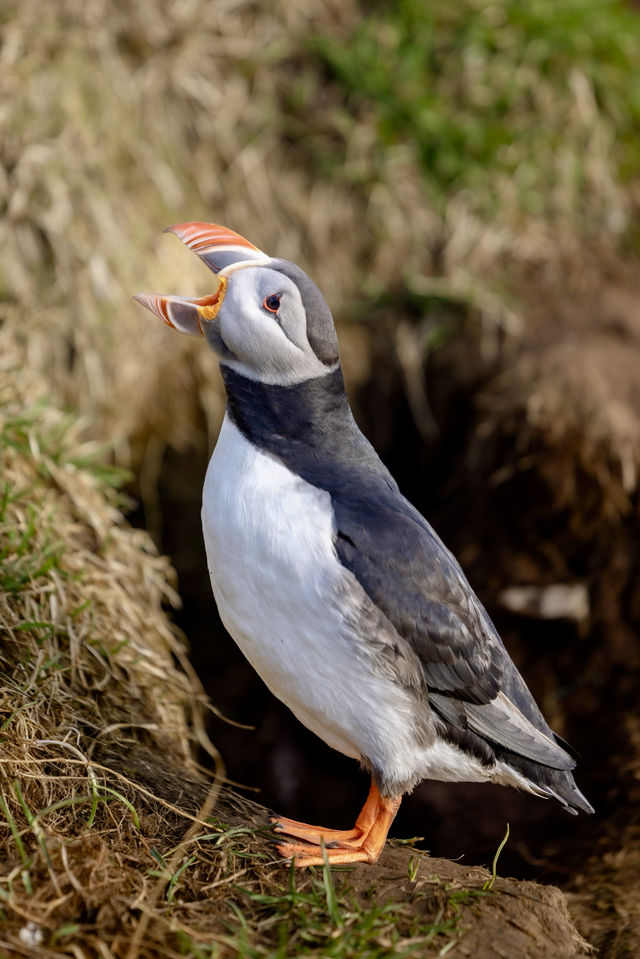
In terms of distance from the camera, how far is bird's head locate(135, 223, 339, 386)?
8.60 feet

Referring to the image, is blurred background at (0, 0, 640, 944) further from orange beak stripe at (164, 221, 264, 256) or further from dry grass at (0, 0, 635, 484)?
orange beak stripe at (164, 221, 264, 256)

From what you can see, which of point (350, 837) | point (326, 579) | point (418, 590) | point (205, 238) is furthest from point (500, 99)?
point (350, 837)

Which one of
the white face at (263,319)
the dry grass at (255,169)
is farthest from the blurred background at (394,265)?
the white face at (263,319)

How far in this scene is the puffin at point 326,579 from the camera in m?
2.56

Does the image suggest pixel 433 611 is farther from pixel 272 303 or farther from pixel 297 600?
pixel 272 303

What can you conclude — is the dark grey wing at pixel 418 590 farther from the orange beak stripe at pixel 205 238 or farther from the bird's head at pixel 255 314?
the orange beak stripe at pixel 205 238

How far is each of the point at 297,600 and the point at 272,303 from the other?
0.79 metres

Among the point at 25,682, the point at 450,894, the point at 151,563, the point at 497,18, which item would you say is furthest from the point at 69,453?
the point at 497,18

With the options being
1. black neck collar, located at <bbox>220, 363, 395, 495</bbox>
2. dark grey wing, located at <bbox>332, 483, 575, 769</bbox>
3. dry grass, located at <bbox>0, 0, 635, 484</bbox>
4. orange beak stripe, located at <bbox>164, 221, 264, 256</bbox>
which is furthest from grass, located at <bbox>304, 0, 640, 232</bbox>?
dark grey wing, located at <bbox>332, 483, 575, 769</bbox>

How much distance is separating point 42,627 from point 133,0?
3.74 metres

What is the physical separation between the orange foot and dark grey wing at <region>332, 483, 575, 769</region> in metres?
0.31

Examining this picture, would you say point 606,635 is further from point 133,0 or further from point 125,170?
point 133,0

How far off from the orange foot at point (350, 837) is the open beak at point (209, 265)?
1.38m

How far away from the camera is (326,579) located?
2537 millimetres
